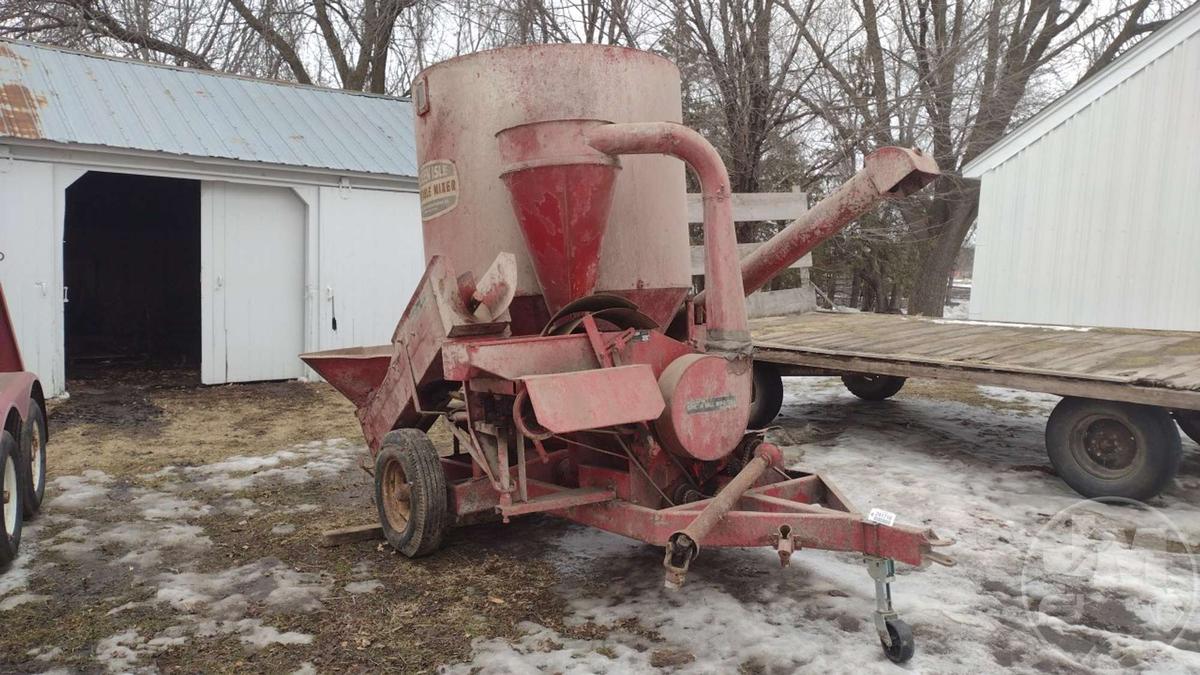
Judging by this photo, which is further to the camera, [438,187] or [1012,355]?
[1012,355]

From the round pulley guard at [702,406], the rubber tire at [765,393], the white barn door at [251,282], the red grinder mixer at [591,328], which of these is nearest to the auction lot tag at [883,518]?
the red grinder mixer at [591,328]

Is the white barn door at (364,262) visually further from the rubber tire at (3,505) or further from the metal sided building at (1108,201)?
the metal sided building at (1108,201)

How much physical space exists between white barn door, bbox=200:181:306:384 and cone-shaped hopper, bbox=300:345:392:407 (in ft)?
19.7

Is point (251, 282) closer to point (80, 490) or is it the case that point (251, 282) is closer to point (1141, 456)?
point (80, 490)

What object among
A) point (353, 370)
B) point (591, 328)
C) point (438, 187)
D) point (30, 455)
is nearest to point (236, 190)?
point (30, 455)

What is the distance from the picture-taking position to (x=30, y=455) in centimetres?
494

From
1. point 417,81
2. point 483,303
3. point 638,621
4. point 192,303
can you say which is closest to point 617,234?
point 483,303

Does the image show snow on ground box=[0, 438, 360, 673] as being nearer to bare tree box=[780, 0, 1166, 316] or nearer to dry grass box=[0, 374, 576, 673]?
dry grass box=[0, 374, 576, 673]

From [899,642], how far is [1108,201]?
301 inches

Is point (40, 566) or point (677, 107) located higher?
point (677, 107)

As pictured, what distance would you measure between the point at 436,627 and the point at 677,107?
9.91ft

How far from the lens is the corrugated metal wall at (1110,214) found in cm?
828

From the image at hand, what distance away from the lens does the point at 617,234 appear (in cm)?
436

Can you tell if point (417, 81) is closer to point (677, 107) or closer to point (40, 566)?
point (677, 107)
